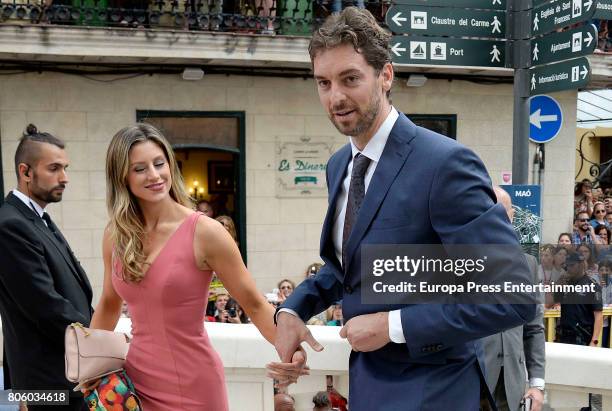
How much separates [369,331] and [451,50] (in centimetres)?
334

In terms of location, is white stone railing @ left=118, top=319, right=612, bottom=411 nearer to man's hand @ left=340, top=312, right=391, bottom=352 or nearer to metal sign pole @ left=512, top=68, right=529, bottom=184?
man's hand @ left=340, top=312, right=391, bottom=352

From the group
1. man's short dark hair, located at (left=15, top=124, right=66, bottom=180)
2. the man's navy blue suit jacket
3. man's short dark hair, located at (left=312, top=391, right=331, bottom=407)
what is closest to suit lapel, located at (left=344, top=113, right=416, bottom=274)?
the man's navy blue suit jacket

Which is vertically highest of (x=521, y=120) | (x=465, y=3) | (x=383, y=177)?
(x=465, y=3)

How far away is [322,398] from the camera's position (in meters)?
2.86

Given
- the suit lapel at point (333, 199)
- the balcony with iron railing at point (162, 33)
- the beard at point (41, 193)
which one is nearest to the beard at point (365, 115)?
the suit lapel at point (333, 199)

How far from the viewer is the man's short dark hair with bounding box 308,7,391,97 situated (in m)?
1.62

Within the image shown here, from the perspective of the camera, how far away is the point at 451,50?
4438 mm

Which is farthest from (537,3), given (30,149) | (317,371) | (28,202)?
(28,202)

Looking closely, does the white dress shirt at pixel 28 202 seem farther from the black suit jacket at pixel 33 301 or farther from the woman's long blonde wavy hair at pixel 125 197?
the woman's long blonde wavy hair at pixel 125 197

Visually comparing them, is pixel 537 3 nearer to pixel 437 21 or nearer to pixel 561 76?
pixel 561 76

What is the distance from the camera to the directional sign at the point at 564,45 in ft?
13.3

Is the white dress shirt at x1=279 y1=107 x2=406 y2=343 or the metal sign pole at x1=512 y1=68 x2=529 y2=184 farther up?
the metal sign pole at x1=512 y1=68 x2=529 y2=184

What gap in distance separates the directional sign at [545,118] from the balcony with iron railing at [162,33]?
5.08 feet

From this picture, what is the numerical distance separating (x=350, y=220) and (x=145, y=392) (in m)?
1.17
